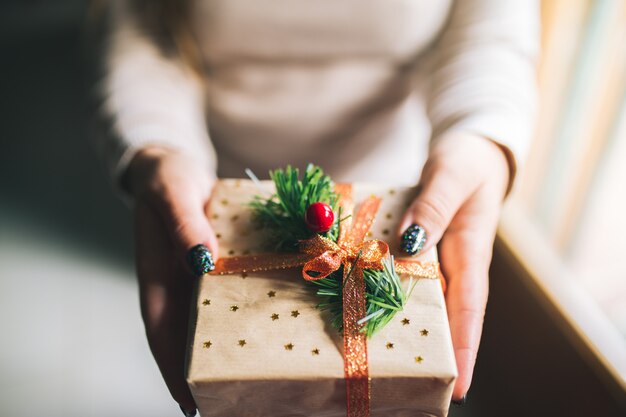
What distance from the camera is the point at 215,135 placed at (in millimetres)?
819

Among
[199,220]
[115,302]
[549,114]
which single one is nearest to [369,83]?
[199,220]

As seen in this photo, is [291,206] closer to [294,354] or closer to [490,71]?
[294,354]

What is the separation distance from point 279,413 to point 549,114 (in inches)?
34.0

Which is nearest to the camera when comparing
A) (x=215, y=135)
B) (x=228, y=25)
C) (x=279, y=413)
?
(x=279, y=413)

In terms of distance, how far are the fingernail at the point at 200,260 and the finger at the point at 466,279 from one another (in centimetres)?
25

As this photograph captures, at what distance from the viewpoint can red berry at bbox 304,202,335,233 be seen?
1.60 ft

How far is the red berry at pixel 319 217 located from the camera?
0.49m

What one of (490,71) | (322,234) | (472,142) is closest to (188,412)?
(322,234)

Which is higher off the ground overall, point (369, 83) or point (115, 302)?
point (369, 83)

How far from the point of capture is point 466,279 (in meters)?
0.54

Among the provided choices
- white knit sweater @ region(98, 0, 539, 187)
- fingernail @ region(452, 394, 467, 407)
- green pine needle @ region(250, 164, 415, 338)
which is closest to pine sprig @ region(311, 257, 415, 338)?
green pine needle @ region(250, 164, 415, 338)

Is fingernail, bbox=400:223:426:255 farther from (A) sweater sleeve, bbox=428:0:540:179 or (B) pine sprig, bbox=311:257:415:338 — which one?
(A) sweater sleeve, bbox=428:0:540:179

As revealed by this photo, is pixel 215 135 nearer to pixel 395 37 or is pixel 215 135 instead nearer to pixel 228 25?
pixel 228 25

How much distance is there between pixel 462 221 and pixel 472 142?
10 cm
